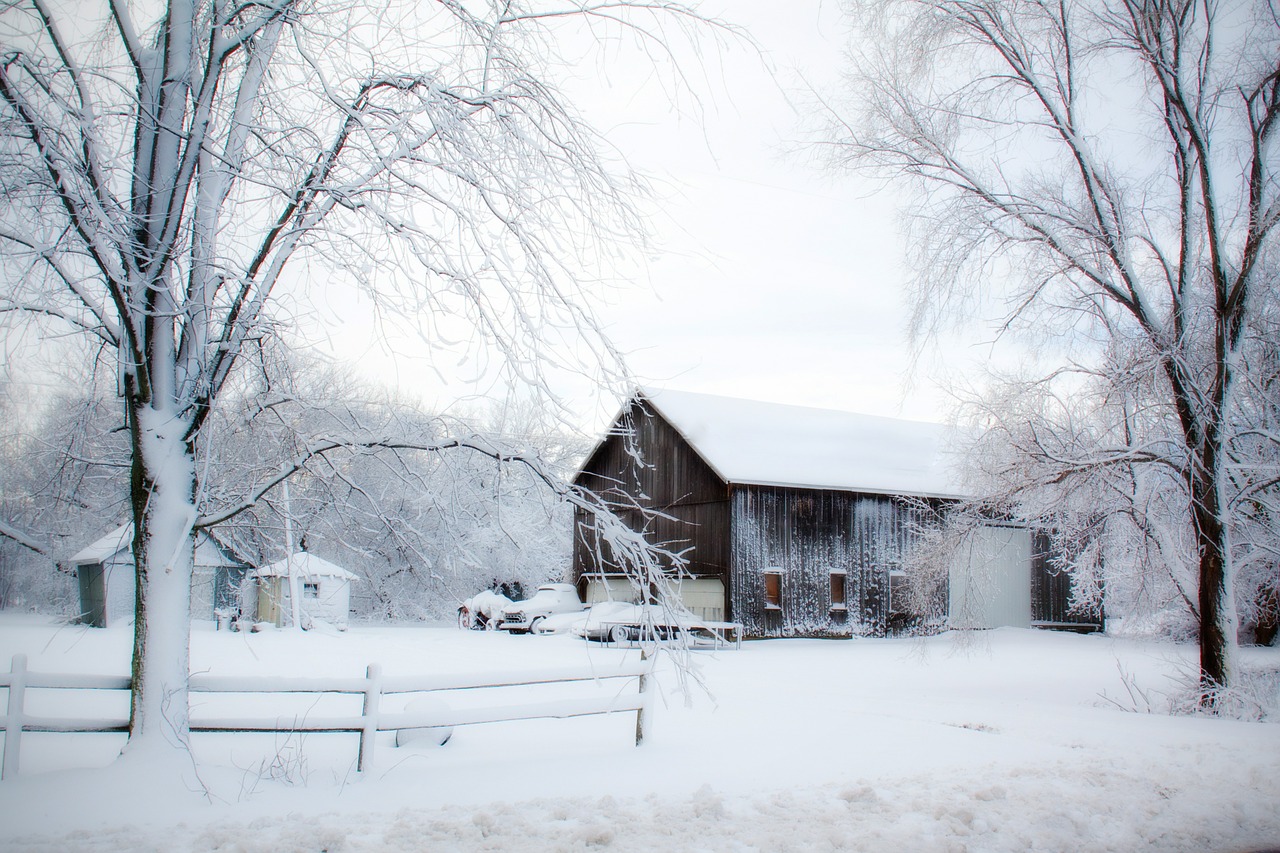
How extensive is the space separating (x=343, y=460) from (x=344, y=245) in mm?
2307

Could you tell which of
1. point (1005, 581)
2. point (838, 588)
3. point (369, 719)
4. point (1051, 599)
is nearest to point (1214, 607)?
point (369, 719)

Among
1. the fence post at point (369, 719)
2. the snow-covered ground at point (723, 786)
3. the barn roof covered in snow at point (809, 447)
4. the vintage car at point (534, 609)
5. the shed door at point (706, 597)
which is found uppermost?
the barn roof covered in snow at point (809, 447)

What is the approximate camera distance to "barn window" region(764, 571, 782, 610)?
23828mm

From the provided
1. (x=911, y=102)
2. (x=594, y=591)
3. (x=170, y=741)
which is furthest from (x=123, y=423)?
(x=594, y=591)

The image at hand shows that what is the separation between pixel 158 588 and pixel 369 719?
1917 mm

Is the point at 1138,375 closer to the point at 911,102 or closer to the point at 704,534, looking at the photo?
the point at 911,102

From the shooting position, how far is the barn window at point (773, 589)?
23.8 metres

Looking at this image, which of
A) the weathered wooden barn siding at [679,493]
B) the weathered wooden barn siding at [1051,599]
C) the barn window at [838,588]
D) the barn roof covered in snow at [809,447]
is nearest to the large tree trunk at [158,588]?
the weathered wooden barn siding at [679,493]

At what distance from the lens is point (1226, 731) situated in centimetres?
980

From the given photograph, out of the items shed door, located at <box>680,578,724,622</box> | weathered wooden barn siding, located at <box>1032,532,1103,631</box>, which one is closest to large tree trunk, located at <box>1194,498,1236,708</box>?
shed door, located at <box>680,578,724,622</box>

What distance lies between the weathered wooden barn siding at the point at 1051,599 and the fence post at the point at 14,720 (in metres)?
28.2

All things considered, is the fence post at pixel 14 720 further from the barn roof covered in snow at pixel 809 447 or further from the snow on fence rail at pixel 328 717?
the barn roof covered in snow at pixel 809 447

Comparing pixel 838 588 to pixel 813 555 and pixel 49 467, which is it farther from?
pixel 49 467

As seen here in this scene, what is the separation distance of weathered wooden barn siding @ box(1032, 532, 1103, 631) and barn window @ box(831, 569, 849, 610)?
25.9 ft
